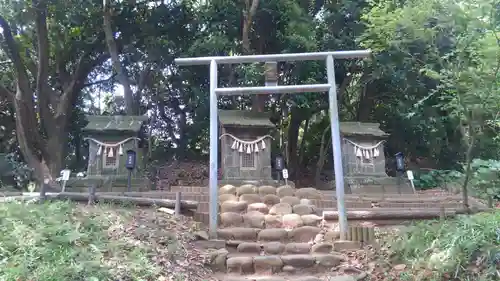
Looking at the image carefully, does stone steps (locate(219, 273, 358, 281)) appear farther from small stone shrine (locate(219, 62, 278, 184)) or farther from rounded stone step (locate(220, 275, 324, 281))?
small stone shrine (locate(219, 62, 278, 184))

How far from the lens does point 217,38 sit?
46.0 feet

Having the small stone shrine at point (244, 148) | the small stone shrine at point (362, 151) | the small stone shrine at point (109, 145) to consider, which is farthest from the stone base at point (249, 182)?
the small stone shrine at point (109, 145)

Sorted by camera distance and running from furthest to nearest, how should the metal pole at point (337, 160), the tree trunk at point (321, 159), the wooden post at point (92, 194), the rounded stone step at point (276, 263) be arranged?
the tree trunk at point (321, 159), the wooden post at point (92, 194), the metal pole at point (337, 160), the rounded stone step at point (276, 263)

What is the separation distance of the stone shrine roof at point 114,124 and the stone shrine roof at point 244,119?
2615mm

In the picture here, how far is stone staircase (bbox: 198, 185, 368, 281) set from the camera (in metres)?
5.96

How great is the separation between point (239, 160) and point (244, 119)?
1.32 metres

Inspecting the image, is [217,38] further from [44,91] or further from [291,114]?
[44,91]

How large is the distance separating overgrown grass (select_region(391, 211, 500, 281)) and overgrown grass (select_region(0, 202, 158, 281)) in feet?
10.4

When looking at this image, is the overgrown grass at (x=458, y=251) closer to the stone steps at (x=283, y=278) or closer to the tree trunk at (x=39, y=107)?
the stone steps at (x=283, y=278)

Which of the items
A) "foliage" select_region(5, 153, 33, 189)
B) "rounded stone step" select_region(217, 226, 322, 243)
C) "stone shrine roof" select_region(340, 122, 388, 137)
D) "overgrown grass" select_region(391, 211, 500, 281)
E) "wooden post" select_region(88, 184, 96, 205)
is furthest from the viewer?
"foliage" select_region(5, 153, 33, 189)

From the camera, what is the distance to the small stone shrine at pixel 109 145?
12617 millimetres

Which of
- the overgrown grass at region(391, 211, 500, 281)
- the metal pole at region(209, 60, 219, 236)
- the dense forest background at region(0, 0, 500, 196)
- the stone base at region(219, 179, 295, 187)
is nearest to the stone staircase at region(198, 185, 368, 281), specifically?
the metal pole at region(209, 60, 219, 236)

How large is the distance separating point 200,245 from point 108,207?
161cm

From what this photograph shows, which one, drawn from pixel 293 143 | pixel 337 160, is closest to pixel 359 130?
pixel 293 143
